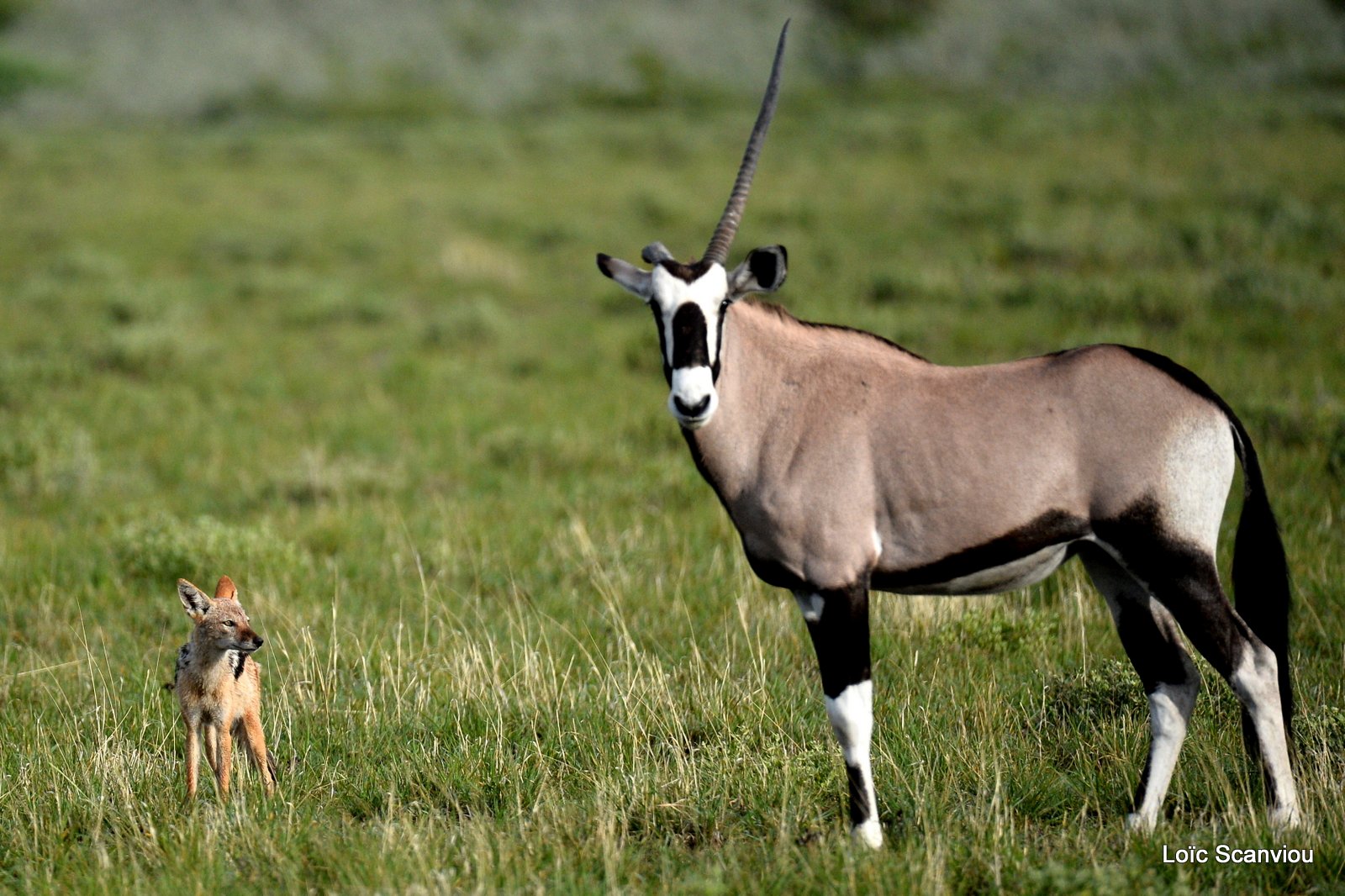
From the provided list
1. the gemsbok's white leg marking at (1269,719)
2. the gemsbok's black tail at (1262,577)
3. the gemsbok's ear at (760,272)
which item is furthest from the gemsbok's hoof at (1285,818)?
the gemsbok's ear at (760,272)

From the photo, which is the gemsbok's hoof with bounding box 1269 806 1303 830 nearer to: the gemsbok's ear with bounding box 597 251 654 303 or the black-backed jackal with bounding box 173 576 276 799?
the gemsbok's ear with bounding box 597 251 654 303

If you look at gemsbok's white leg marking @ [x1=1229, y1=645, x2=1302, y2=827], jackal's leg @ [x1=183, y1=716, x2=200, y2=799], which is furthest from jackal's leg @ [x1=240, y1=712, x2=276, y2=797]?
gemsbok's white leg marking @ [x1=1229, y1=645, x2=1302, y2=827]

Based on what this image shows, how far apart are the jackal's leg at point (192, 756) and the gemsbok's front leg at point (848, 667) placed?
2179mm

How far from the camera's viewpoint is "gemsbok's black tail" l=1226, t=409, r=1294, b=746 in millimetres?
4262

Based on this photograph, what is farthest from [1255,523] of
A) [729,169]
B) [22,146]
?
[22,146]

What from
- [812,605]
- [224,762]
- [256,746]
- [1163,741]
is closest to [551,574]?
[256,746]

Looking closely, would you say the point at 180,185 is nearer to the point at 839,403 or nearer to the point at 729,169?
the point at 729,169

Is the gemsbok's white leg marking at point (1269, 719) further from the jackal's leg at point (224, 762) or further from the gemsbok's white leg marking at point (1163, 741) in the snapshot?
the jackal's leg at point (224, 762)

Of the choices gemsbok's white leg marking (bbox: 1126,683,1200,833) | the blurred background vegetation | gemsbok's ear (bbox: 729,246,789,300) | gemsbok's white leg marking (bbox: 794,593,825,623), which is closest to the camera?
gemsbok's ear (bbox: 729,246,789,300)

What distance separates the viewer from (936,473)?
12.8 ft

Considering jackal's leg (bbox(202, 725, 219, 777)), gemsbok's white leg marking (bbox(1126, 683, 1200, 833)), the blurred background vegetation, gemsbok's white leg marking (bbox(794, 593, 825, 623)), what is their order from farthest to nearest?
the blurred background vegetation → jackal's leg (bbox(202, 725, 219, 777)) → gemsbok's white leg marking (bbox(1126, 683, 1200, 833)) → gemsbok's white leg marking (bbox(794, 593, 825, 623))

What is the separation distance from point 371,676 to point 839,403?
2.82m

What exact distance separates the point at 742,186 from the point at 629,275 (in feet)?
1.48

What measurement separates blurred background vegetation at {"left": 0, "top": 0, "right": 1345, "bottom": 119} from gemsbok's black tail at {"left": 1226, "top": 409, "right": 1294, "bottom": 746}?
53.4 m
